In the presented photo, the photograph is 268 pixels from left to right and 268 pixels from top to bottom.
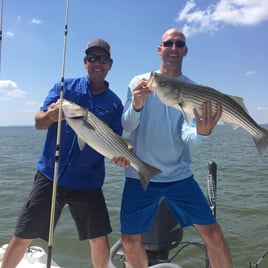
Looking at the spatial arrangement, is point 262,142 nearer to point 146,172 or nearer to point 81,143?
point 146,172

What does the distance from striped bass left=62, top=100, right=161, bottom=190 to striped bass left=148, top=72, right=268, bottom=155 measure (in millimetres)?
716

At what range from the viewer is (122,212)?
4719 millimetres

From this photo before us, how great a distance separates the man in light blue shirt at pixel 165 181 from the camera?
460cm

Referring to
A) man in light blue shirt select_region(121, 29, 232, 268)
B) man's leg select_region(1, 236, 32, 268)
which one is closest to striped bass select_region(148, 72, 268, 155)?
man in light blue shirt select_region(121, 29, 232, 268)

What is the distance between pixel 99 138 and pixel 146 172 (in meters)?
0.70

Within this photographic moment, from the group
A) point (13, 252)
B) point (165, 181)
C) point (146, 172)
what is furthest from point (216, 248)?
point (13, 252)

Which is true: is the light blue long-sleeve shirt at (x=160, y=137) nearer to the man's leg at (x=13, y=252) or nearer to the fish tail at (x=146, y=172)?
the fish tail at (x=146, y=172)

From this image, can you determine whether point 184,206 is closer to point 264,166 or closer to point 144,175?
point 144,175

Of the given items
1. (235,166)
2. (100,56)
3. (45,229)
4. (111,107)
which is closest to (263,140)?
(111,107)

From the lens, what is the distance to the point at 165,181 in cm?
473

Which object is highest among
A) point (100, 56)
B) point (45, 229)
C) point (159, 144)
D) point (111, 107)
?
point (100, 56)

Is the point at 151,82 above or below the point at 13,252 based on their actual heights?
above

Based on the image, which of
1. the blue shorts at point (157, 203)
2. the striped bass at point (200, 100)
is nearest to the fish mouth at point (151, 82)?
the striped bass at point (200, 100)

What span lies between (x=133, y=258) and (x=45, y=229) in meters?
1.18
